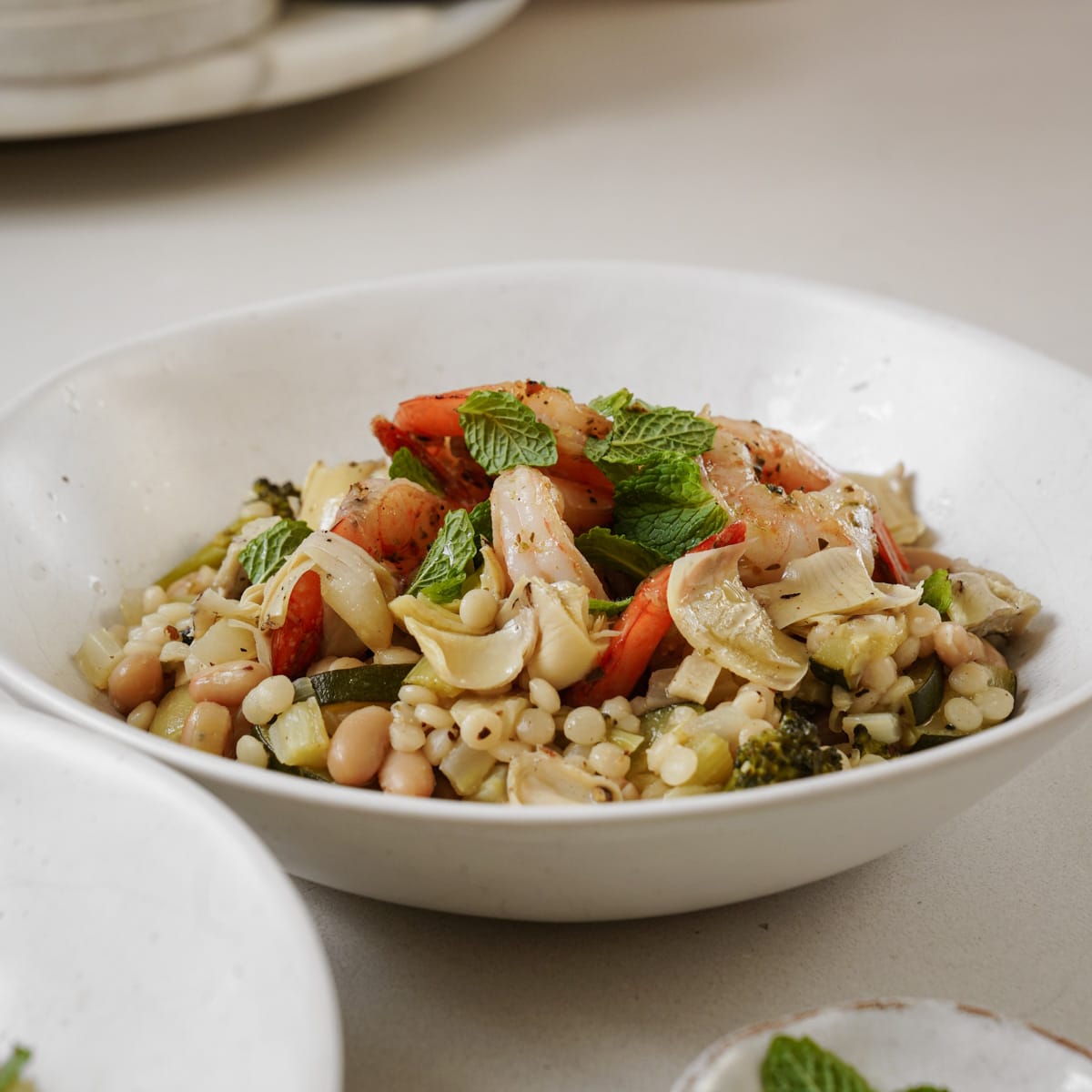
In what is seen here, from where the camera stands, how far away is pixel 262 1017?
59.6 inches

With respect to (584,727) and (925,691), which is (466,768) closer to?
(584,727)

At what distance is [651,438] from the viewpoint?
240cm

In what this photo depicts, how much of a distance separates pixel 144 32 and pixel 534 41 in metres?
3.60

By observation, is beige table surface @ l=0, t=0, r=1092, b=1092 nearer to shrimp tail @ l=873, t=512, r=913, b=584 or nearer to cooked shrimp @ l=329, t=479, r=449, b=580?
shrimp tail @ l=873, t=512, r=913, b=584

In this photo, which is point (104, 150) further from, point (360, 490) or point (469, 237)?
point (360, 490)

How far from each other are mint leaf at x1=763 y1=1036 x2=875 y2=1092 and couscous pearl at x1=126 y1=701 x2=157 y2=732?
126 centimetres

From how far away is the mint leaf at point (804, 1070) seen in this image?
151 cm

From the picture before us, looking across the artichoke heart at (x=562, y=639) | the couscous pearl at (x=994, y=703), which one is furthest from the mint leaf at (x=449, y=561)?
the couscous pearl at (x=994, y=703)

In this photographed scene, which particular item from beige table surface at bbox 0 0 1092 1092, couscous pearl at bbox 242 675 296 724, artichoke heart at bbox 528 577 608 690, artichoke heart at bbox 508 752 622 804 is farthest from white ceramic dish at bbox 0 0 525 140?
artichoke heart at bbox 508 752 622 804

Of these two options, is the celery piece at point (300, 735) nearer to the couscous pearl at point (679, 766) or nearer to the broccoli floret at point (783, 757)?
the couscous pearl at point (679, 766)

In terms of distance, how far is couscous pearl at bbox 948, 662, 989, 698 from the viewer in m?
2.25

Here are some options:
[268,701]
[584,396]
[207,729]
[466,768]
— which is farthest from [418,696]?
[584,396]

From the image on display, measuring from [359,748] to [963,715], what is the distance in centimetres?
100

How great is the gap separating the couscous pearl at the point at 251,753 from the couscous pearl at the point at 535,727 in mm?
415
